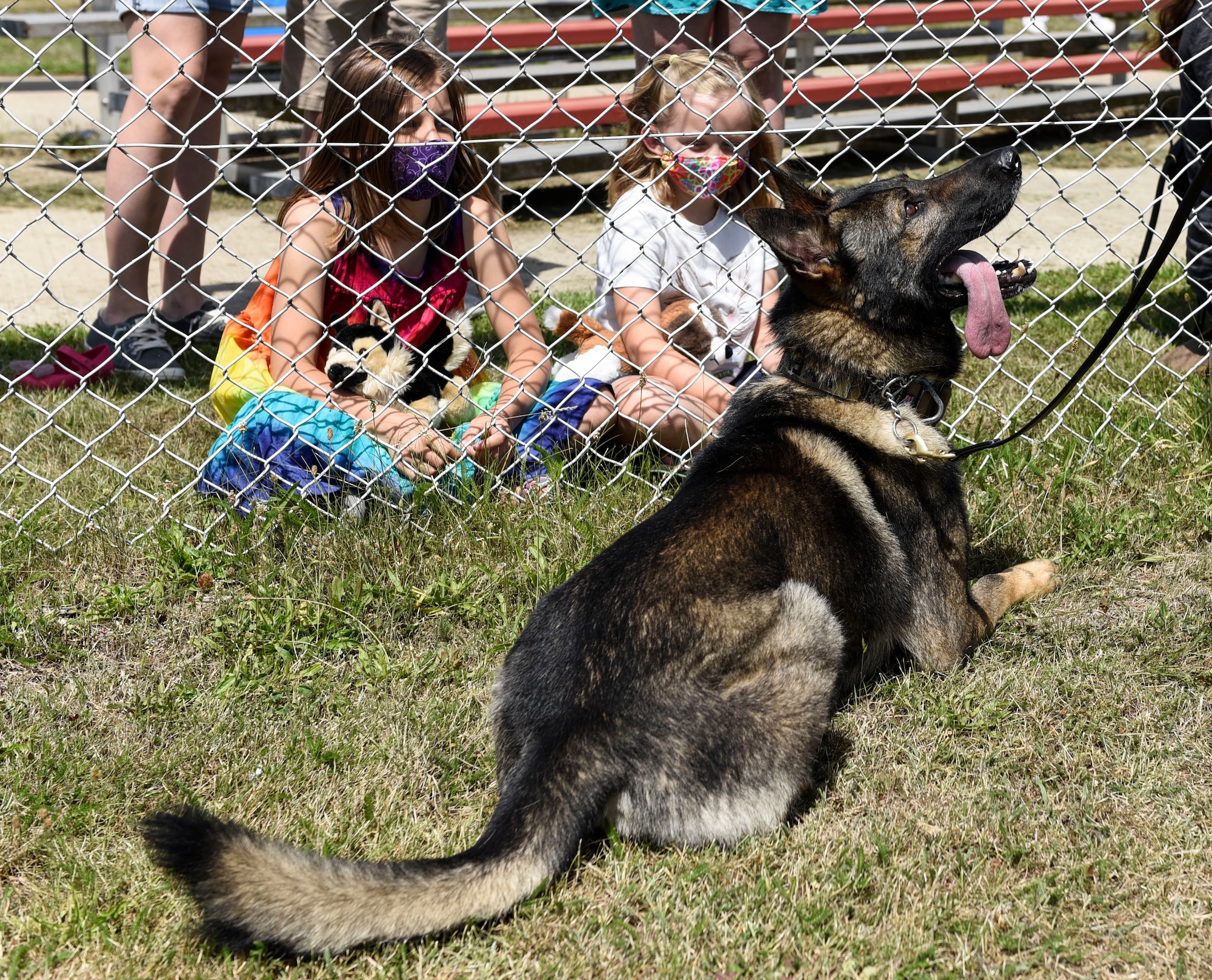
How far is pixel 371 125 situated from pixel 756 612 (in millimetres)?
2124

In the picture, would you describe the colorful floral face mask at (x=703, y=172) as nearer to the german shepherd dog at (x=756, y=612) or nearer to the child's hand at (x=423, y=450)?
the german shepherd dog at (x=756, y=612)

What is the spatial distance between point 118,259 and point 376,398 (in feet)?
4.86

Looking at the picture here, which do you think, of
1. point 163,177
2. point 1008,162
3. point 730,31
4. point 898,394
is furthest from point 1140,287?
point 163,177

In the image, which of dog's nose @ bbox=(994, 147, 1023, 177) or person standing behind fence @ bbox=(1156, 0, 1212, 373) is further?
person standing behind fence @ bbox=(1156, 0, 1212, 373)

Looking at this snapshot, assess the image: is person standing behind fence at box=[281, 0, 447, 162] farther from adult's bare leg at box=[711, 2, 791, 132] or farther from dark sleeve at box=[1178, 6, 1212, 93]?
dark sleeve at box=[1178, 6, 1212, 93]

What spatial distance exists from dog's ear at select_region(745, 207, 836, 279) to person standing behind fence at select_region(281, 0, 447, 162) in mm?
2689

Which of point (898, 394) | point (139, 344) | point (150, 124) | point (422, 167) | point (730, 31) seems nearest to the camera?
point (898, 394)

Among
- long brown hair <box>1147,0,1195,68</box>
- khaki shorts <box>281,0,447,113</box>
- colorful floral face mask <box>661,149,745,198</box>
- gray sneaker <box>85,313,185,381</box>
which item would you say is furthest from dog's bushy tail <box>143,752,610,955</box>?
long brown hair <box>1147,0,1195,68</box>

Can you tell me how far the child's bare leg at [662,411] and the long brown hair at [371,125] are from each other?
858mm

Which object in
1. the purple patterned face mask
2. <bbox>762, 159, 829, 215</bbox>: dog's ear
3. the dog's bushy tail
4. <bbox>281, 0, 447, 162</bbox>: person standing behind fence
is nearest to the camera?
the dog's bushy tail

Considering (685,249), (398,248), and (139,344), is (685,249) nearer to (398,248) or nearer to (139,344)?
(398,248)

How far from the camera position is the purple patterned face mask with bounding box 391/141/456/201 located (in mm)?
3426

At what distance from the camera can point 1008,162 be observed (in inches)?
114

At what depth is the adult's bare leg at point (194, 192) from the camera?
4.43m
